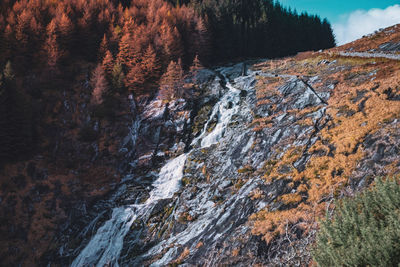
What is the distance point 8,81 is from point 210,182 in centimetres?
2586

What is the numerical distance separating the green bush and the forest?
3000 centimetres

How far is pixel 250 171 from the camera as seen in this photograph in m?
20.2

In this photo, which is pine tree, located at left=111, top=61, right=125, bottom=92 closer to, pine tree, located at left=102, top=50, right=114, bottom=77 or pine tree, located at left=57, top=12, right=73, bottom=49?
pine tree, located at left=102, top=50, right=114, bottom=77

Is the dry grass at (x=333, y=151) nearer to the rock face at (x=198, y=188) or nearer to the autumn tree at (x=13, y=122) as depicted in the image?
the rock face at (x=198, y=188)

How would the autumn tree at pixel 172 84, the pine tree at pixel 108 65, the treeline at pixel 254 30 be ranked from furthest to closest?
the treeline at pixel 254 30 < the pine tree at pixel 108 65 < the autumn tree at pixel 172 84

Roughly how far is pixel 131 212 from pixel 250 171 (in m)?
12.5

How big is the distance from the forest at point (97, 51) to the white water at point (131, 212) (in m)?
10.9

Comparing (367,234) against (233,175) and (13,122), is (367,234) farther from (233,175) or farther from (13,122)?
(13,122)

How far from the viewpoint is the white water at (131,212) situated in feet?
65.7

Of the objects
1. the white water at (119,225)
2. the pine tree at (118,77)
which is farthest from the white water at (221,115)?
the pine tree at (118,77)

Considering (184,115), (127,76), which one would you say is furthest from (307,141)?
(127,76)

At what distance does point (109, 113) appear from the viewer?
34.1 metres

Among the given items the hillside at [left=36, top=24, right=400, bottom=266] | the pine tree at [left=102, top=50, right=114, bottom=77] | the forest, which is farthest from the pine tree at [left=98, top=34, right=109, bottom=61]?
the hillside at [left=36, top=24, right=400, bottom=266]

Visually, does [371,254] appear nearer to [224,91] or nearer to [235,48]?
[224,91]
